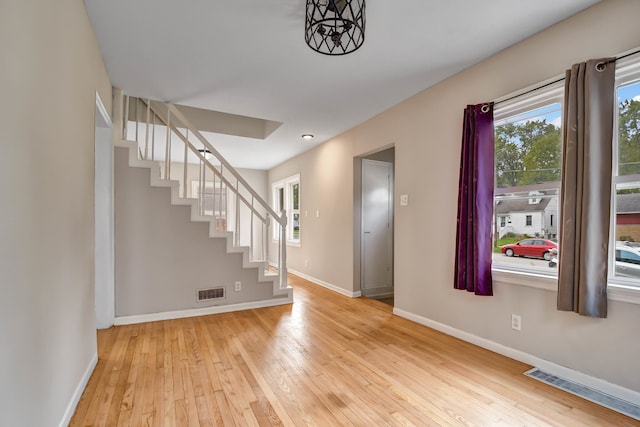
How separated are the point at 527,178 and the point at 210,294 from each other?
3.44 meters

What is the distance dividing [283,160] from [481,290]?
15.9 ft

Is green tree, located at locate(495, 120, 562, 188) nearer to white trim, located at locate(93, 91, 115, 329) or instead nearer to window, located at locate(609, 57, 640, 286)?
window, located at locate(609, 57, 640, 286)

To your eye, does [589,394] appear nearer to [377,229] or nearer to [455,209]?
[455,209]

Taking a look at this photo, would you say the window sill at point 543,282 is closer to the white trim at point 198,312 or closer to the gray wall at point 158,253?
the white trim at point 198,312

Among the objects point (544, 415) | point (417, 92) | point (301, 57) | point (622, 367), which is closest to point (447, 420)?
point (544, 415)

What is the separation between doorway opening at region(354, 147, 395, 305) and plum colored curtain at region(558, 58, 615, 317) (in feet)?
8.56

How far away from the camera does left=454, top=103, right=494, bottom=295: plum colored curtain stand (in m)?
2.63

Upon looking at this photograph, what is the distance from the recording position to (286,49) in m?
2.52

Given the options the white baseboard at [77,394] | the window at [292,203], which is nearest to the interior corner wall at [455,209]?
the window at [292,203]

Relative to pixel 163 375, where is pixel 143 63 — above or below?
above

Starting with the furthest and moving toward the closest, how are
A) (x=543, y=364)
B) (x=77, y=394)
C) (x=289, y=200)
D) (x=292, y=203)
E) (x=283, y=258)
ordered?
(x=289, y=200) → (x=292, y=203) → (x=283, y=258) → (x=543, y=364) → (x=77, y=394)

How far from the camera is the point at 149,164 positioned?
351cm

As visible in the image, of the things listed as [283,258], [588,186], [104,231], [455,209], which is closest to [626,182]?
[588,186]

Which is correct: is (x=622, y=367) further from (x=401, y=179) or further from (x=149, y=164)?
(x=149, y=164)
